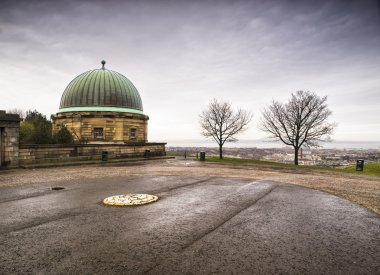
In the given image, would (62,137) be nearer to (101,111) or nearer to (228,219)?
(101,111)

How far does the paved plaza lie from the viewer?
13.2 ft

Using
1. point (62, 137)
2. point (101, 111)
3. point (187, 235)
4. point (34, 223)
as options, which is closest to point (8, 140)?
point (62, 137)

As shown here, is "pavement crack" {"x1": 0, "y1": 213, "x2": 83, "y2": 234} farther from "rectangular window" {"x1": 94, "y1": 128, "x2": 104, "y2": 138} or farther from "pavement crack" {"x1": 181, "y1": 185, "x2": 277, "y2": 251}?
"rectangular window" {"x1": 94, "y1": 128, "x2": 104, "y2": 138}

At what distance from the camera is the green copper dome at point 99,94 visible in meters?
31.4

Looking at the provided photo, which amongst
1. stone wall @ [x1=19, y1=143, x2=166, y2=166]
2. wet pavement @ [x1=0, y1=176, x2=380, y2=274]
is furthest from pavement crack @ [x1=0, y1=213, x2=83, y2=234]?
stone wall @ [x1=19, y1=143, x2=166, y2=166]

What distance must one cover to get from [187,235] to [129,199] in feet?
12.0

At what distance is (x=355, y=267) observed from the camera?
13.5 ft

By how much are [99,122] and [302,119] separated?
25.2m

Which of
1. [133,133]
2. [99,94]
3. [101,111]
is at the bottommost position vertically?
[133,133]

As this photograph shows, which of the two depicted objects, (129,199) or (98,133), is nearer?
(129,199)

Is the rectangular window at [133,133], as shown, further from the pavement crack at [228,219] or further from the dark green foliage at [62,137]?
the pavement crack at [228,219]

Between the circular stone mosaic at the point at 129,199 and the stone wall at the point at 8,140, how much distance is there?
41.7ft

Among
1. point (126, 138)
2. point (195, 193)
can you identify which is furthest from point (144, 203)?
point (126, 138)

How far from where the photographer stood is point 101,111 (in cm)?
3048
